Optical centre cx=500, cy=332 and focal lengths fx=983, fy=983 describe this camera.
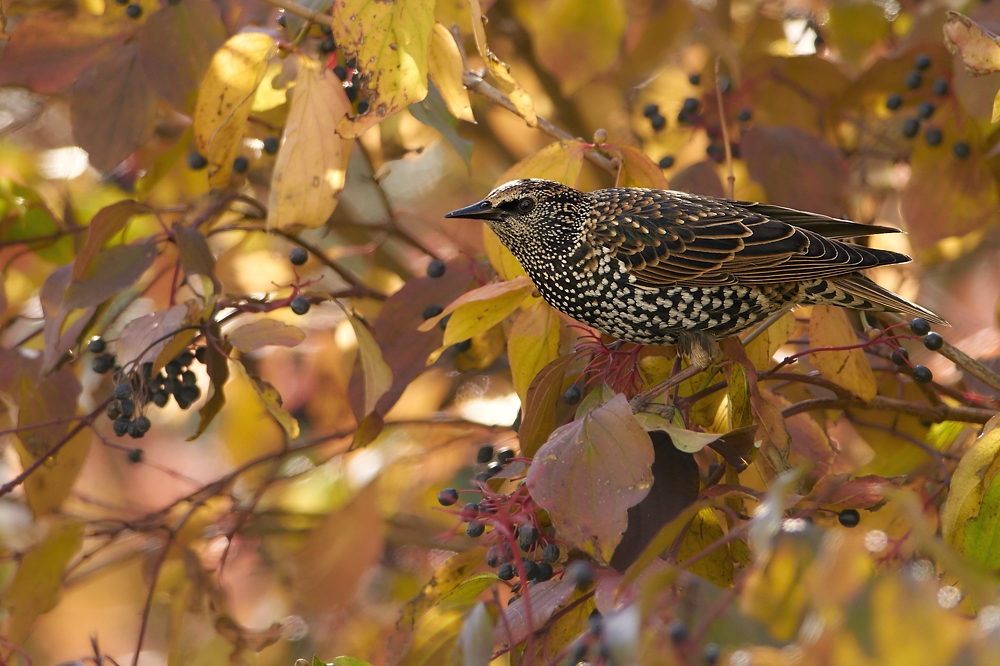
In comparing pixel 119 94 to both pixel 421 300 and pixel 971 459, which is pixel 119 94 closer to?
pixel 421 300

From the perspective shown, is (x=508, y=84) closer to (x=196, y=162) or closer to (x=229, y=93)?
(x=229, y=93)

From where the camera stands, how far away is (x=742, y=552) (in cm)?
276

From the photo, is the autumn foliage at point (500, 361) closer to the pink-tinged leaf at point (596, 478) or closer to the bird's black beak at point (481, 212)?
the pink-tinged leaf at point (596, 478)

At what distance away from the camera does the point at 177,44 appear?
3.74 m

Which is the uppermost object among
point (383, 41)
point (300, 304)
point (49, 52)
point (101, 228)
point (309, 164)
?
point (383, 41)

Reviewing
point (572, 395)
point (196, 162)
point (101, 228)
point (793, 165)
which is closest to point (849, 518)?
point (572, 395)

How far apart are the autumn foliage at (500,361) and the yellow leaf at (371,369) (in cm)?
1

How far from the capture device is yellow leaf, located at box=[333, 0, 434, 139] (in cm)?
292

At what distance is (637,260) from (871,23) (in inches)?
101

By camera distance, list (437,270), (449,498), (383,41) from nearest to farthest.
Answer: (449,498), (383,41), (437,270)

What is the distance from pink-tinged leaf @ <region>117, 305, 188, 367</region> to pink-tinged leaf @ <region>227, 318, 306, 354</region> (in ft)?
0.57

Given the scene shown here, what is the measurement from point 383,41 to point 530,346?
1.06 m

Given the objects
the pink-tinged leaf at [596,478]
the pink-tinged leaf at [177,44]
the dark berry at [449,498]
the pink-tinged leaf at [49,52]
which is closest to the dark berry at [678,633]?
the pink-tinged leaf at [596,478]

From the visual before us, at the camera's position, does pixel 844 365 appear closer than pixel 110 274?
Yes
